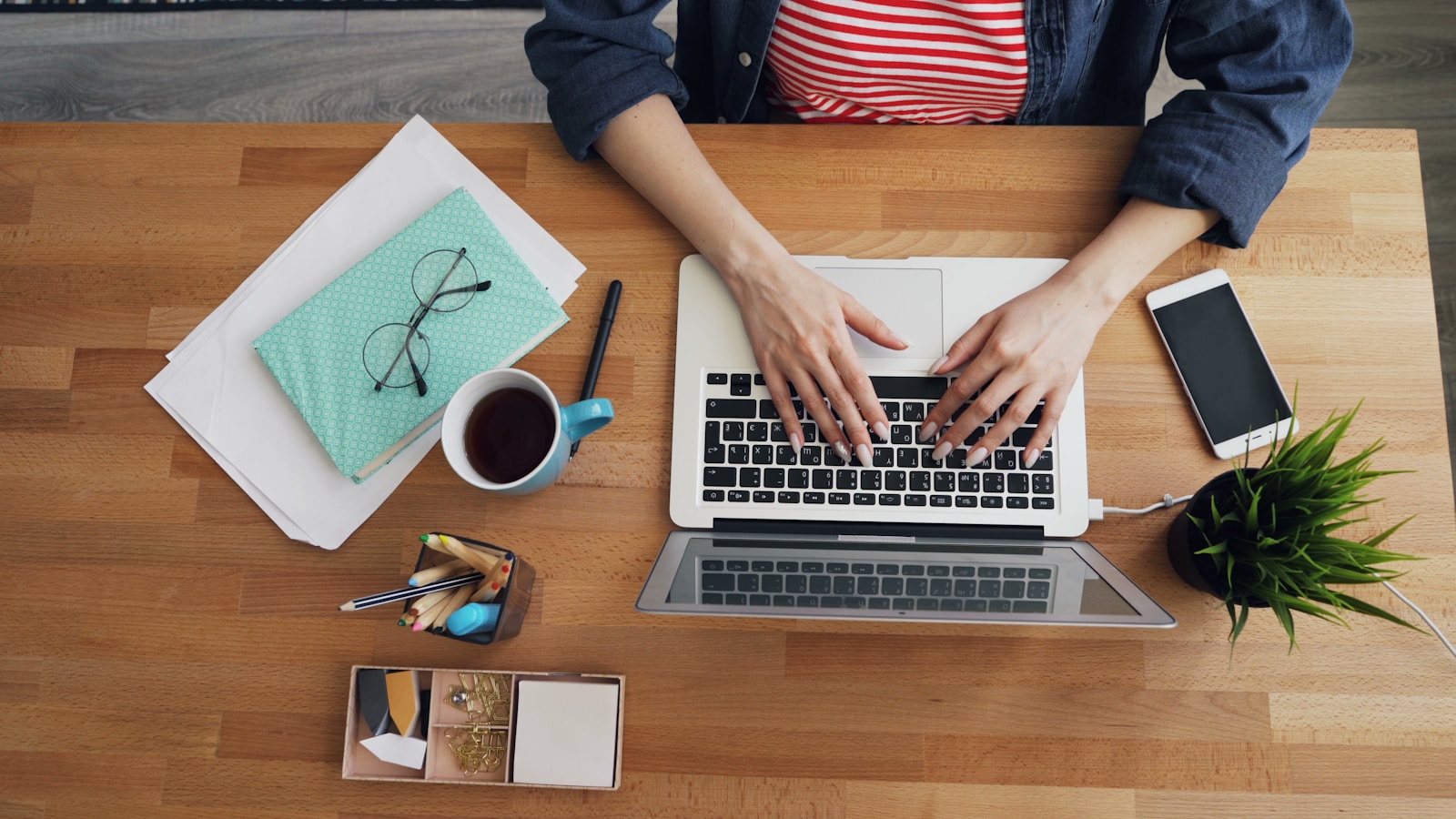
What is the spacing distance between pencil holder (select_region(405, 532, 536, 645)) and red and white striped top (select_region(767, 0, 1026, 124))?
2.04 ft

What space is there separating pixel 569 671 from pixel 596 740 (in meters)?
0.07

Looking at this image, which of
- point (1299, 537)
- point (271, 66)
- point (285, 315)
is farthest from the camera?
point (271, 66)

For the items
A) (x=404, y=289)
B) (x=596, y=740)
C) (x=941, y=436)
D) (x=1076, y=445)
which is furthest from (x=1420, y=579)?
(x=404, y=289)

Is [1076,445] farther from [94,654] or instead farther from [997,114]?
[94,654]

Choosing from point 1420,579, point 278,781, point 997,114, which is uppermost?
point 997,114

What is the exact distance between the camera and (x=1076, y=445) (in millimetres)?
798

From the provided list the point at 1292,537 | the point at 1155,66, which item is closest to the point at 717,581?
the point at 1292,537

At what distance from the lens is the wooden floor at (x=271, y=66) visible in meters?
1.75

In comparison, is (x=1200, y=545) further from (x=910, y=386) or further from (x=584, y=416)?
(x=584, y=416)

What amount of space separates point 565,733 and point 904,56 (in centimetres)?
78

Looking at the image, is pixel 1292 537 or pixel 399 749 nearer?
pixel 1292 537

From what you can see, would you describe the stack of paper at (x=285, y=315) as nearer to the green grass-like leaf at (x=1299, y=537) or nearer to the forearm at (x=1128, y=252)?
the forearm at (x=1128, y=252)

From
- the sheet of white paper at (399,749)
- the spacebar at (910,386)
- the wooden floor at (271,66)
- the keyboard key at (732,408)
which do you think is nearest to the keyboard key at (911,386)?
the spacebar at (910,386)

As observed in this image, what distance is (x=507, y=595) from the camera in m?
0.72
